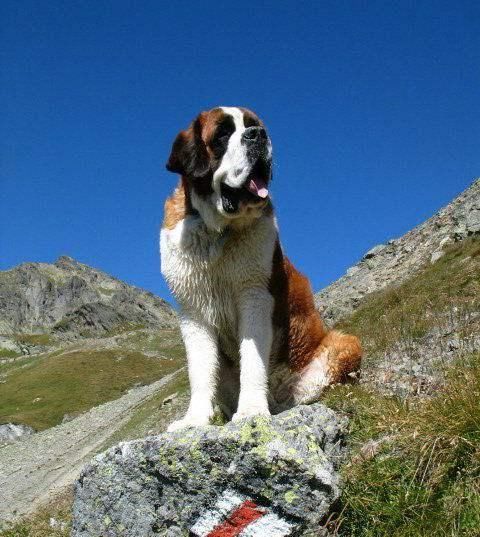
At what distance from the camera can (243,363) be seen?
20.6ft

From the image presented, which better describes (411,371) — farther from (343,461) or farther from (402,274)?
(402,274)

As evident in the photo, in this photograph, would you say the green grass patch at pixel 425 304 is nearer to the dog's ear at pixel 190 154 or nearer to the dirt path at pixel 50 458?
the dog's ear at pixel 190 154

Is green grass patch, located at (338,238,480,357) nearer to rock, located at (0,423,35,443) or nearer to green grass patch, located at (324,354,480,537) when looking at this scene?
green grass patch, located at (324,354,480,537)

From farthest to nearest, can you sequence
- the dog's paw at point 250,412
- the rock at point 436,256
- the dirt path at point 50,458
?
the rock at point 436,256 → the dirt path at point 50,458 → the dog's paw at point 250,412

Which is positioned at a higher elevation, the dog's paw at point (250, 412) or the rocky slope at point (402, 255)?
the rocky slope at point (402, 255)

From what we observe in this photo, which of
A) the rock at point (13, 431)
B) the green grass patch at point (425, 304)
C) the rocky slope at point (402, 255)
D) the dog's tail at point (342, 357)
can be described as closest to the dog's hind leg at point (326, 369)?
the dog's tail at point (342, 357)

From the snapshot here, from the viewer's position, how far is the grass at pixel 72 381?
55.5 meters

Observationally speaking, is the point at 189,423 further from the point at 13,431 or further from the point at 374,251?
the point at 13,431

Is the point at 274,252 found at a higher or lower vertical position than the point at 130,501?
higher

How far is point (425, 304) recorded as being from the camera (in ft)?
43.0

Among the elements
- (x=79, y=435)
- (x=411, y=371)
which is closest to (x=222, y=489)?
(x=411, y=371)

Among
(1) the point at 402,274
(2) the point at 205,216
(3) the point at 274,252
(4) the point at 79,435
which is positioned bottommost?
(3) the point at 274,252

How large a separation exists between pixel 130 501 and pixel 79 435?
2672cm

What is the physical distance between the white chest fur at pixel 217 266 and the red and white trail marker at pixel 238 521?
2.00 meters
